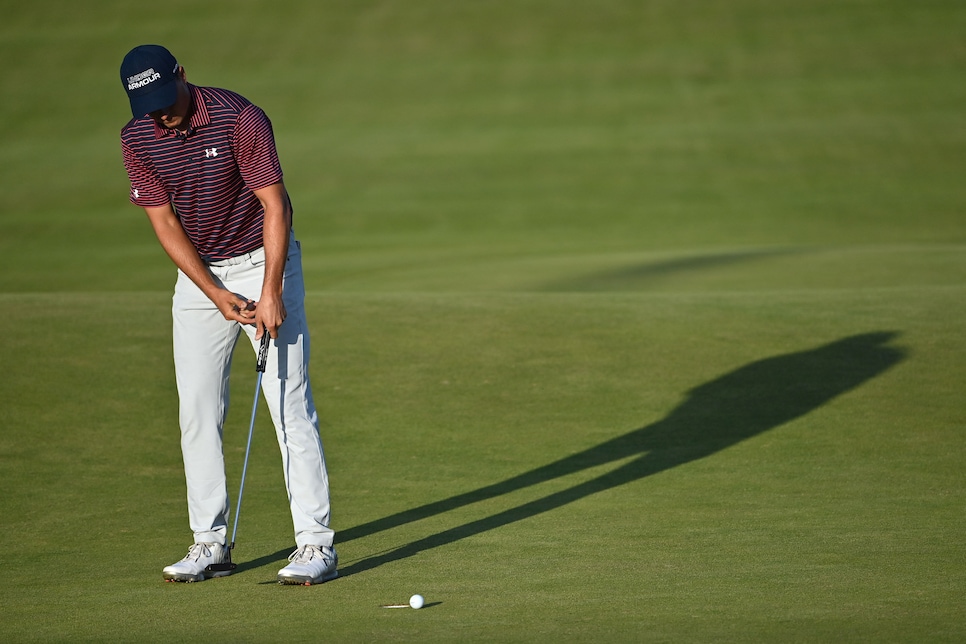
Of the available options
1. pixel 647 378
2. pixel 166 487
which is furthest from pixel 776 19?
pixel 166 487

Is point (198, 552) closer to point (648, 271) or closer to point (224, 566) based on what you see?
point (224, 566)

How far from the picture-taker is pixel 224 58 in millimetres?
33906

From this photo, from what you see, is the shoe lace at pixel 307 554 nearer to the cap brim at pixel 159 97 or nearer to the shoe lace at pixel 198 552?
the shoe lace at pixel 198 552

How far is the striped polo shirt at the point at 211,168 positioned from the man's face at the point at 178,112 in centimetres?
3

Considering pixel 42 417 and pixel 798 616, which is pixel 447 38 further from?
pixel 798 616

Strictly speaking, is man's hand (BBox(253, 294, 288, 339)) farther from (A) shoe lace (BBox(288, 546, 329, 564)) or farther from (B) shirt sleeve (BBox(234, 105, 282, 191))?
(A) shoe lace (BBox(288, 546, 329, 564))

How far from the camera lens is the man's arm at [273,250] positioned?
4.65 meters

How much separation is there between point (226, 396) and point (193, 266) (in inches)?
23.6

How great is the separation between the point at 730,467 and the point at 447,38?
2885 cm

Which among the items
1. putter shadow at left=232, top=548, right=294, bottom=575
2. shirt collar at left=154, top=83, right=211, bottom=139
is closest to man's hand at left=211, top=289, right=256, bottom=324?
shirt collar at left=154, top=83, right=211, bottom=139

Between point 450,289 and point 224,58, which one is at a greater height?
point 224,58

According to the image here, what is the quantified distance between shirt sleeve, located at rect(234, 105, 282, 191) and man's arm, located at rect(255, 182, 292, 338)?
40 millimetres

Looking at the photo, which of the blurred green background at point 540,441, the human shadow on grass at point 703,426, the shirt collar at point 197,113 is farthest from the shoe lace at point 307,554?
the shirt collar at point 197,113

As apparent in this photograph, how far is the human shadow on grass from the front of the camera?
225 inches
